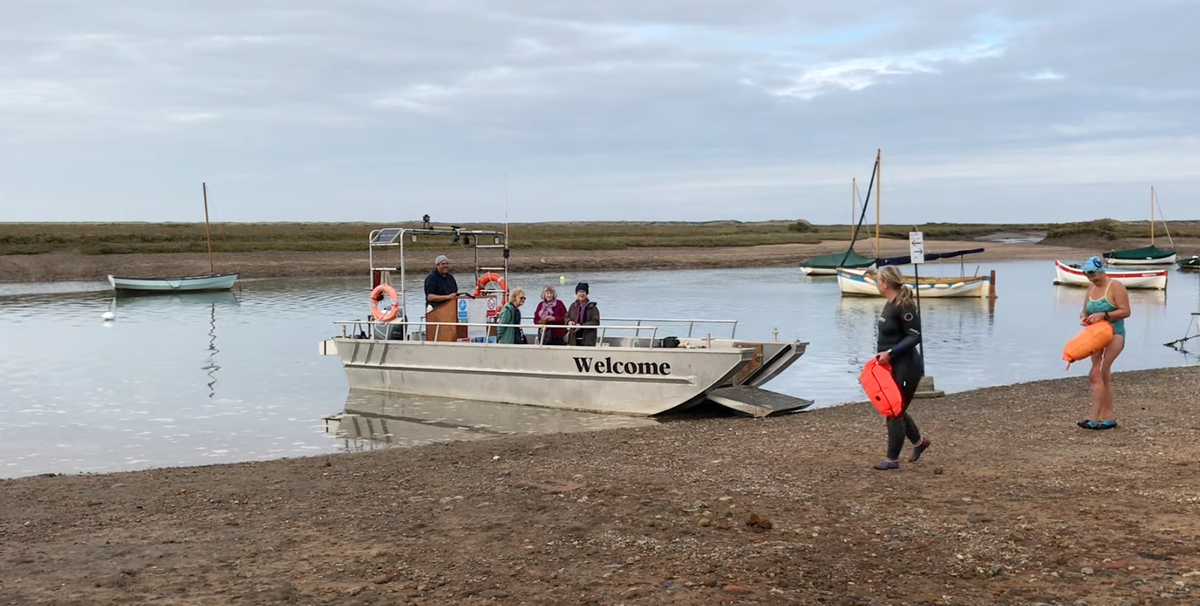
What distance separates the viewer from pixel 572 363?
1455 centimetres

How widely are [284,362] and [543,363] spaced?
27.9 feet

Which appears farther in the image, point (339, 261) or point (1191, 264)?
point (1191, 264)

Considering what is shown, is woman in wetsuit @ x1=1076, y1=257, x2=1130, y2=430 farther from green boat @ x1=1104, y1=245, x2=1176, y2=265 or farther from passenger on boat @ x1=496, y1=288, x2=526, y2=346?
green boat @ x1=1104, y1=245, x2=1176, y2=265

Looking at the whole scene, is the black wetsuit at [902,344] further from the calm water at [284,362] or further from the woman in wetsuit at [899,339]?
the calm water at [284,362]

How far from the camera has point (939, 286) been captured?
129 feet

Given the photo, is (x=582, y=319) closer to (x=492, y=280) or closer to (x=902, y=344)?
(x=492, y=280)

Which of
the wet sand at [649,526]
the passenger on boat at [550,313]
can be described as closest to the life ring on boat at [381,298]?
the passenger on boat at [550,313]

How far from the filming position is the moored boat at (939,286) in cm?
3838


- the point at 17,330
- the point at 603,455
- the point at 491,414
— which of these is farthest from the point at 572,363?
the point at 17,330

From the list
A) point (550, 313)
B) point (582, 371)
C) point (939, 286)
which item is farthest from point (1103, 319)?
point (939, 286)

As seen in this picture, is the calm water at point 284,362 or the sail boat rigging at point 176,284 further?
the sail boat rigging at point 176,284

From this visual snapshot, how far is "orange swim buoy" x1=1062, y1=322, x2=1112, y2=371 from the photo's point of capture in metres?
9.31

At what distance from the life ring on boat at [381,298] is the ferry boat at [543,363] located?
0.02m

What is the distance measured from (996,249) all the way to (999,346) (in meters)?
63.6
